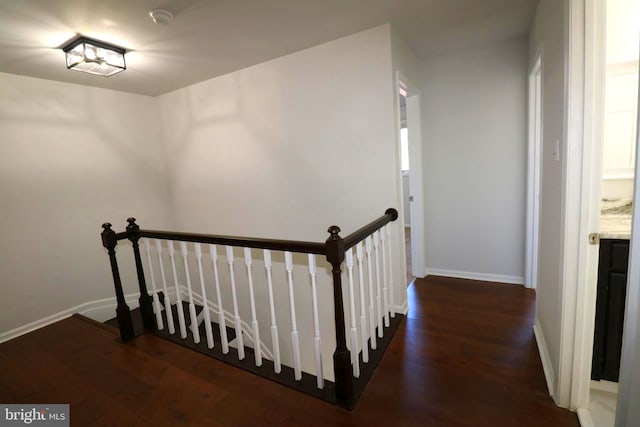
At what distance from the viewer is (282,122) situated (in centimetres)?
299

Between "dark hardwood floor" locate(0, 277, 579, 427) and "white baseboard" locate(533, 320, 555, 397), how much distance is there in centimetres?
4

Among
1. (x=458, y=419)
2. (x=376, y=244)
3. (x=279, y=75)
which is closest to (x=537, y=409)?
(x=458, y=419)

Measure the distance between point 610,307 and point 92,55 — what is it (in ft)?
12.3

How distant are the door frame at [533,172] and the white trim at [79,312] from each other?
174 inches

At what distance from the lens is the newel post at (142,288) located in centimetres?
246

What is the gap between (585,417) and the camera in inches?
56.1

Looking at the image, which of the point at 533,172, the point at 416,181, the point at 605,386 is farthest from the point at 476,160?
the point at 605,386

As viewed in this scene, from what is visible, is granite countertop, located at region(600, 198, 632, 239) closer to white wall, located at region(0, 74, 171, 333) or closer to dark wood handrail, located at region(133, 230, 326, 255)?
dark wood handrail, located at region(133, 230, 326, 255)

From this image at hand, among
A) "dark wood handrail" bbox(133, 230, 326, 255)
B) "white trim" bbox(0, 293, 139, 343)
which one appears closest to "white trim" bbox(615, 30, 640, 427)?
"dark wood handrail" bbox(133, 230, 326, 255)

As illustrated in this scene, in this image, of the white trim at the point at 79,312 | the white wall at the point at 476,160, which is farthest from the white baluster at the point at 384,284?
the white trim at the point at 79,312

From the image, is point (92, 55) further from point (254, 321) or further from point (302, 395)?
point (302, 395)

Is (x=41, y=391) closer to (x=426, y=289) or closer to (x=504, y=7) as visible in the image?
(x=426, y=289)

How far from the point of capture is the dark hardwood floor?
1.56 meters

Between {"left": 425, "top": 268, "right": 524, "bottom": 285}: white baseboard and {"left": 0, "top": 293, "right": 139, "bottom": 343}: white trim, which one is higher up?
{"left": 425, "top": 268, "right": 524, "bottom": 285}: white baseboard
